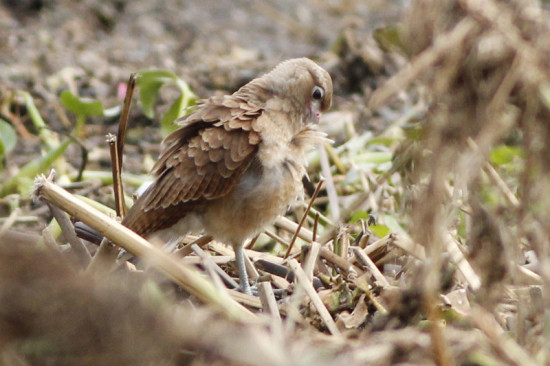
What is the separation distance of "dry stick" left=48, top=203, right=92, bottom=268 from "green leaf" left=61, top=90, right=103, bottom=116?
1311 millimetres

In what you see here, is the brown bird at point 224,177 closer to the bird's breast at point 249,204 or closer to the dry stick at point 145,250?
the bird's breast at point 249,204

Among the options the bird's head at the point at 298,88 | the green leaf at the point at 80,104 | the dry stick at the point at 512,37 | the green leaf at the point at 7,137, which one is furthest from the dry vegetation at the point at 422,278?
the green leaf at the point at 7,137

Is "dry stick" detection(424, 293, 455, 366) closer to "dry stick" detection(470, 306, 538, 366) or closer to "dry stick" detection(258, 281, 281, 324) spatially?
"dry stick" detection(470, 306, 538, 366)

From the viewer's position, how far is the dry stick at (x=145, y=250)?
2.47 meters

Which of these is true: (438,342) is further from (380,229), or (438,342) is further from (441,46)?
(380,229)

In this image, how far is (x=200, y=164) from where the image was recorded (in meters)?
3.28

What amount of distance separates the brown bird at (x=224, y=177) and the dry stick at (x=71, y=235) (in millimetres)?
286

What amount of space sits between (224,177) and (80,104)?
1.33m

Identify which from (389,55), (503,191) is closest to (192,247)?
(503,191)

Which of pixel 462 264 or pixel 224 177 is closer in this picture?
pixel 462 264

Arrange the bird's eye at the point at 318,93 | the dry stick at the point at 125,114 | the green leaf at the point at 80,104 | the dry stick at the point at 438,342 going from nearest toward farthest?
the dry stick at the point at 438,342 < the dry stick at the point at 125,114 < the bird's eye at the point at 318,93 < the green leaf at the point at 80,104

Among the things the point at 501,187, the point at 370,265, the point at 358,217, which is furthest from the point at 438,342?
the point at 358,217

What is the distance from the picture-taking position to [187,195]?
3289 mm

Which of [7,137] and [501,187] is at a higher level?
[501,187]
